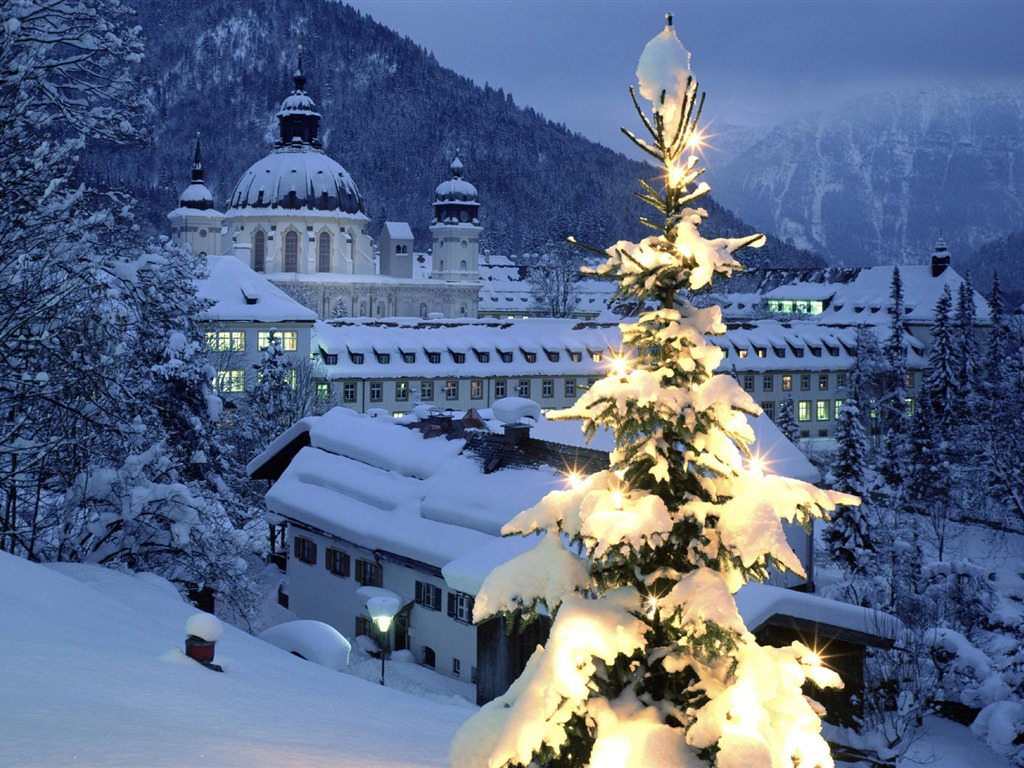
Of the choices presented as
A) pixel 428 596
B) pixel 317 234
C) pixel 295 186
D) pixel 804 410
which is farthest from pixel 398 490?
pixel 295 186

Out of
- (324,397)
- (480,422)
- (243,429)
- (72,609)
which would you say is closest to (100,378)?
(72,609)

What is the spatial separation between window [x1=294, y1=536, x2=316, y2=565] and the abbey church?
85764 mm

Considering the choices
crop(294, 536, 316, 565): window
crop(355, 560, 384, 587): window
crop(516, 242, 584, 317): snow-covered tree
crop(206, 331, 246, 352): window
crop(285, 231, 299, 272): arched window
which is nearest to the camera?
crop(355, 560, 384, 587): window

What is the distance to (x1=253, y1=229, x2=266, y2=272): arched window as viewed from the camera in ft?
404

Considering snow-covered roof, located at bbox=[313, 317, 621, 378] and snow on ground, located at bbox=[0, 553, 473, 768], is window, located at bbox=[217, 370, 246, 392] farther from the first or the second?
snow on ground, located at bbox=[0, 553, 473, 768]

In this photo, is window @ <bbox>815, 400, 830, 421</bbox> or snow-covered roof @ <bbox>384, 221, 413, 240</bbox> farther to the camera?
snow-covered roof @ <bbox>384, 221, 413, 240</bbox>

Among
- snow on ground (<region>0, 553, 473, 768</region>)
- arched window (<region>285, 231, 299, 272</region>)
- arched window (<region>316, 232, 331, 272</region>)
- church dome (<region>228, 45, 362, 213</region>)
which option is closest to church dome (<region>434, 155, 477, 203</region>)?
church dome (<region>228, 45, 362, 213</region>)

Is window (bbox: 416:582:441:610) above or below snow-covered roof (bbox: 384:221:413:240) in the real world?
below

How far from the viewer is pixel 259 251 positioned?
406ft

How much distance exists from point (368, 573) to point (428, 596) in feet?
8.25

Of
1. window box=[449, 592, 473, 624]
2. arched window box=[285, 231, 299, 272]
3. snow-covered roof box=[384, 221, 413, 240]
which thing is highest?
snow-covered roof box=[384, 221, 413, 240]

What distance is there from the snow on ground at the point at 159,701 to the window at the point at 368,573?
11.4 meters

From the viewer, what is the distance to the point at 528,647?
21.1 meters

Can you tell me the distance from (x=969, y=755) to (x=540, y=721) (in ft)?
66.3
